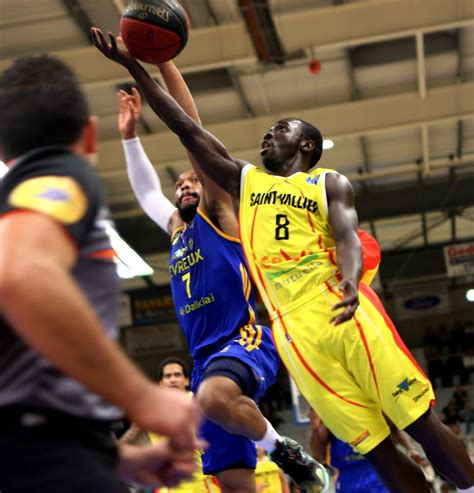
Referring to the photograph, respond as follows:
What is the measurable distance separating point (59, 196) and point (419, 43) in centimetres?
1301

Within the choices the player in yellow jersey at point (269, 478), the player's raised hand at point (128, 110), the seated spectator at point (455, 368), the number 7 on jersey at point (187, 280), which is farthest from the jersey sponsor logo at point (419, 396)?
the seated spectator at point (455, 368)

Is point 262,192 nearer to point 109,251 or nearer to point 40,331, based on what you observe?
point 109,251

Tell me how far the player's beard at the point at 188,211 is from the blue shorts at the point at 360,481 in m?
2.51

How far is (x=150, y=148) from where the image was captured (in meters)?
16.4

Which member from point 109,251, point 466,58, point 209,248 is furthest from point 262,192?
point 466,58

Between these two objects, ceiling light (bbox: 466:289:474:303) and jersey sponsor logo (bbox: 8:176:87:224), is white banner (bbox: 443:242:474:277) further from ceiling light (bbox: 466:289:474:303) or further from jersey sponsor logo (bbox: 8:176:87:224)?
jersey sponsor logo (bbox: 8:176:87:224)

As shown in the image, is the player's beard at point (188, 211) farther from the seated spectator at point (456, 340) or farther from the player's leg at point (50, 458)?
the seated spectator at point (456, 340)

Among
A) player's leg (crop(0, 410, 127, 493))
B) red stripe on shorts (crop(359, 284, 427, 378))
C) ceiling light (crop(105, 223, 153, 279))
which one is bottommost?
ceiling light (crop(105, 223, 153, 279))

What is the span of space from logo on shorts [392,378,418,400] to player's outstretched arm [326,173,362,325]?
0.47m

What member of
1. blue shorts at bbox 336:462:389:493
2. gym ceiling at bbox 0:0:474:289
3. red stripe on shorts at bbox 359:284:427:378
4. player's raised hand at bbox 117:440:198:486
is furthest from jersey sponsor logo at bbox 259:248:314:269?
gym ceiling at bbox 0:0:474:289

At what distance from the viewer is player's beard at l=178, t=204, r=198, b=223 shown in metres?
5.61

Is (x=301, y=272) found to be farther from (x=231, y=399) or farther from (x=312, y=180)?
(x=231, y=399)

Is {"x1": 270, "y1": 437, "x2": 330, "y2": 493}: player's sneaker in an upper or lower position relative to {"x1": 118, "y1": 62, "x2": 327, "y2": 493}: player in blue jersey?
lower

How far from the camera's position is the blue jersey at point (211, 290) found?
5.15 m
